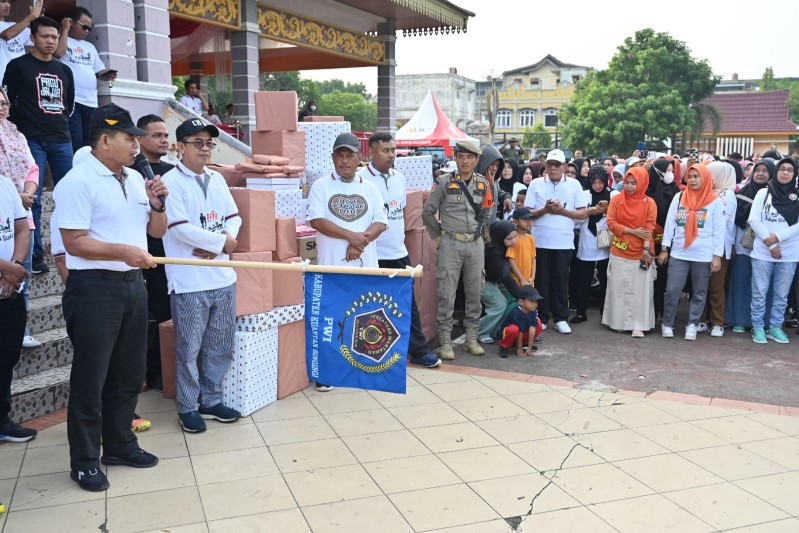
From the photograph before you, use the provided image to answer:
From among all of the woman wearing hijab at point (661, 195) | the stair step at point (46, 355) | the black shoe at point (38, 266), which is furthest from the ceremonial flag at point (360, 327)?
the woman wearing hijab at point (661, 195)

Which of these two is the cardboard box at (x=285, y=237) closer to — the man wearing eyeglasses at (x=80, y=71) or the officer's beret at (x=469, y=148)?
the officer's beret at (x=469, y=148)

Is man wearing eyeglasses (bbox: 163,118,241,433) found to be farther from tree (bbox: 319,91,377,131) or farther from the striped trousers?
tree (bbox: 319,91,377,131)

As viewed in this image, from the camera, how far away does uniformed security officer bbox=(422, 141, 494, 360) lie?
246 inches

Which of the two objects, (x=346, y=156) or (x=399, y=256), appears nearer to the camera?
(x=346, y=156)

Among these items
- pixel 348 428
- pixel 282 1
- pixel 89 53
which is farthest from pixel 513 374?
pixel 282 1

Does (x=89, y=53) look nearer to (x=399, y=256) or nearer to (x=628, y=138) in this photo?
(x=399, y=256)

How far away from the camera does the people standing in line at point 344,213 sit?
5.23 meters

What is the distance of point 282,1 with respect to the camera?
13.5m

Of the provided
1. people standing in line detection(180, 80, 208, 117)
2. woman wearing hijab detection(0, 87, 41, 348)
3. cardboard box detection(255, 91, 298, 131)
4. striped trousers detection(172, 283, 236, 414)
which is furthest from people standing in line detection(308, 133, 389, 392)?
people standing in line detection(180, 80, 208, 117)

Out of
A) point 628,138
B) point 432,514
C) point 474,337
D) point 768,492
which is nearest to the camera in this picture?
point 432,514

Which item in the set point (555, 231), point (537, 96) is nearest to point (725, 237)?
point (555, 231)

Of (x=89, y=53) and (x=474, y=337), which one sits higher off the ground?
(x=89, y=53)

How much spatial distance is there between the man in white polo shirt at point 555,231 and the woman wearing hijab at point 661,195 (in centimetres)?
89

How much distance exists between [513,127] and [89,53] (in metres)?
71.5
